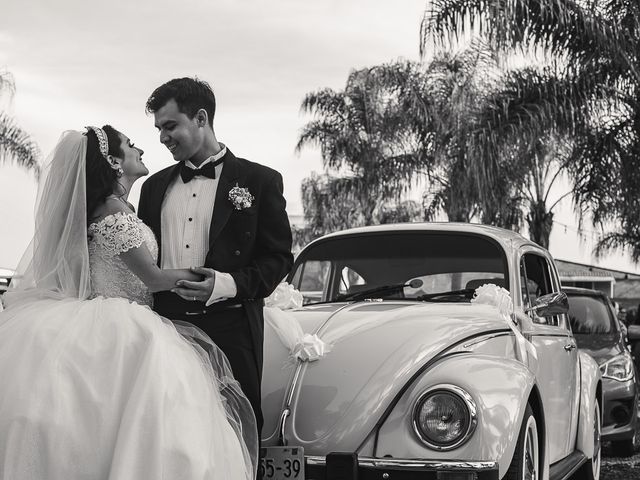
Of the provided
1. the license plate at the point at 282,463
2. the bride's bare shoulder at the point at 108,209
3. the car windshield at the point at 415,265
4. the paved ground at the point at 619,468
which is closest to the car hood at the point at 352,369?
the license plate at the point at 282,463

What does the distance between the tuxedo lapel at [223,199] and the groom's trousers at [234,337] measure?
31 cm

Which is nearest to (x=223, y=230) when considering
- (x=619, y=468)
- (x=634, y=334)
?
(x=619, y=468)

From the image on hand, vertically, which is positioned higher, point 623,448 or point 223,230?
point 223,230

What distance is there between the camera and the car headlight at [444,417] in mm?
3723

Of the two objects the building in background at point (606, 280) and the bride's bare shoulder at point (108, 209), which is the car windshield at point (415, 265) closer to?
the bride's bare shoulder at point (108, 209)

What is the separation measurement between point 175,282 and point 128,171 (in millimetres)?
618

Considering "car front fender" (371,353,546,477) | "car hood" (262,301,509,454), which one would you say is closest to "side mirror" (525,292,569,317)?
"car hood" (262,301,509,454)

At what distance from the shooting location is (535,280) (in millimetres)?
6012

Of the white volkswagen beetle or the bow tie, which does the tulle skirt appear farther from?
the bow tie

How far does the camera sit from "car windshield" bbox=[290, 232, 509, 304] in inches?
213

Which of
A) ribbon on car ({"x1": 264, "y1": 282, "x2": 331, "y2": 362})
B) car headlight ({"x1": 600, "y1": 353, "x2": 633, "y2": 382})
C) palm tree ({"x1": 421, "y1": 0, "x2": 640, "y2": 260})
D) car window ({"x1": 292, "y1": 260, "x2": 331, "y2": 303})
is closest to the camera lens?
ribbon on car ({"x1": 264, "y1": 282, "x2": 331, "y2": 362})

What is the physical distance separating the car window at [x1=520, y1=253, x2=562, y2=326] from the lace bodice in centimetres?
263

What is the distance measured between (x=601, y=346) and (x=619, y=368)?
0.43 m

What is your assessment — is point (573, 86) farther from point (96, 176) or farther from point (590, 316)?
point (96, 176)
